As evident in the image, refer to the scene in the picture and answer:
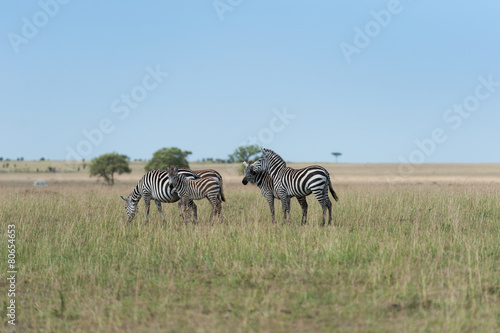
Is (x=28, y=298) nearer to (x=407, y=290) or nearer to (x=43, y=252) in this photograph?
(x=43, y=252)

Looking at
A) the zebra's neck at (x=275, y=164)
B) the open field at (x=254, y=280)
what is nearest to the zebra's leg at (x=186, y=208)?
the open field at (x=254, y=280)

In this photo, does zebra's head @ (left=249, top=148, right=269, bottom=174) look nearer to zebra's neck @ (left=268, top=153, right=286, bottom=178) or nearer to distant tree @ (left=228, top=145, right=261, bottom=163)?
zebra's neck @ (left=268, top=153, right=286, bottom=178)

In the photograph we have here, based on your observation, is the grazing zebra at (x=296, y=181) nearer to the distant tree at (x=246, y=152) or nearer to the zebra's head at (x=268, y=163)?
the zebra's head at (x=268, y=163)

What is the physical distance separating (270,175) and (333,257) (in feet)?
18.5

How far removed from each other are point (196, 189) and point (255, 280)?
236 inches

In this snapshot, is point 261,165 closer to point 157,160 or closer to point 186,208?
point 186,208

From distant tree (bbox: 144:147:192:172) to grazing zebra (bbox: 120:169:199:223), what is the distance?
148ft

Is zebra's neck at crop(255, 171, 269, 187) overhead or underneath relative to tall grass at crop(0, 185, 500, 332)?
overhead

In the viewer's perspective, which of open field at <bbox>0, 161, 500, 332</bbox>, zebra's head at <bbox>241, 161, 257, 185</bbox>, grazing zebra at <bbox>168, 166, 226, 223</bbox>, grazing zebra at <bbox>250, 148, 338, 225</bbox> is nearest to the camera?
open field at <bbox>0, 161, 500, 332</bbox>

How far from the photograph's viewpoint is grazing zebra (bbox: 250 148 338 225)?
40.5 feet

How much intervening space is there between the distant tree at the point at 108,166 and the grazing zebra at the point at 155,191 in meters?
53.5

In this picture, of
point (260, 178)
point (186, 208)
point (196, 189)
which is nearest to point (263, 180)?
point (260, 178)

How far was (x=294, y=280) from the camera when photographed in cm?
716

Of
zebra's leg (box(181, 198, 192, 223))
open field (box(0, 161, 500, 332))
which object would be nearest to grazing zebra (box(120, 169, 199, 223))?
zebra's leg (box(181, 198, 192, 223))
